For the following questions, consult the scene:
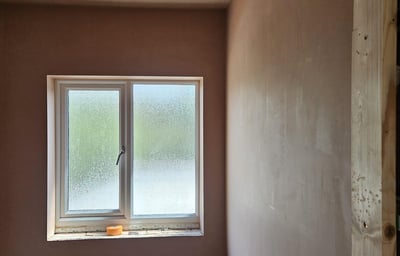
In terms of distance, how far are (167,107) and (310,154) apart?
74.9 inches

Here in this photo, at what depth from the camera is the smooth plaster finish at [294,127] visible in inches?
39.6

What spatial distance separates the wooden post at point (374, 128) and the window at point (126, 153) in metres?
2.15

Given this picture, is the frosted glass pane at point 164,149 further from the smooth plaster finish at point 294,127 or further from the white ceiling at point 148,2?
the smooth plaster finish at point 294,127

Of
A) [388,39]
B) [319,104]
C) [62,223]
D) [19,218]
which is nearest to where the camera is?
[388,39]

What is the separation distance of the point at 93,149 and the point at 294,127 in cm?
200

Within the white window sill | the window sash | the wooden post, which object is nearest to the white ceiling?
the window sash

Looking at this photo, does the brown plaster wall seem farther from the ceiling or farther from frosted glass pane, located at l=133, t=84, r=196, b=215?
frosted glass pane, located at l=133, t=84, r=196, b=215

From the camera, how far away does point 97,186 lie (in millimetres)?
2920

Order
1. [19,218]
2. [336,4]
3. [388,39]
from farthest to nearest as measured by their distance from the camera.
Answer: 1. [19,218]
2. [336,4]
3. [388,39]

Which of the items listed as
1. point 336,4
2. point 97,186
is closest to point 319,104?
point 336,4

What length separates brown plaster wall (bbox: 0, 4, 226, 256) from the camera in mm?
2680

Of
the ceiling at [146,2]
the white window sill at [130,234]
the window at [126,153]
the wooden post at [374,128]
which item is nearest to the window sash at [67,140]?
the window at [126,153]

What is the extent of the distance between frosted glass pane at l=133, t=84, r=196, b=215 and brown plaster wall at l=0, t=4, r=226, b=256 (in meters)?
0.21

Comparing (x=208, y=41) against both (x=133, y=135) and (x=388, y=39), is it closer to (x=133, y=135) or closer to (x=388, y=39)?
(x=133, y=135)
